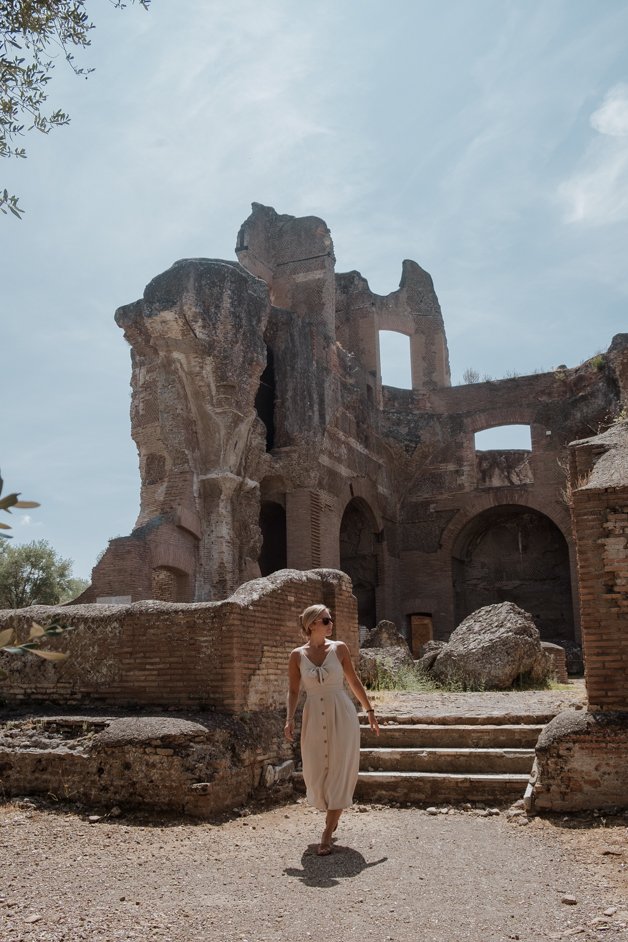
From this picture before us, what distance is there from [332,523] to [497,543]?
23.8 ft

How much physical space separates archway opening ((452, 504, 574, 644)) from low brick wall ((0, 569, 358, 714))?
17614 millimetres

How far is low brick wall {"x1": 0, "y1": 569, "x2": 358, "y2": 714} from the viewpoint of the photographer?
7.09 m

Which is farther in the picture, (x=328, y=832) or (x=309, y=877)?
(x=328, y=832)

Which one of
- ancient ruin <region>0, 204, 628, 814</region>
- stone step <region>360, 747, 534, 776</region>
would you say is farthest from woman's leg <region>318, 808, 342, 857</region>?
stone step <region>360, 747, 534, 776</region>

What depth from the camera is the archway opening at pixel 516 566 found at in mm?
24641

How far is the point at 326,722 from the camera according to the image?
538 centimetres

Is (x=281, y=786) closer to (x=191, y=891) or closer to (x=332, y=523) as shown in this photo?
(x=191, y=891)

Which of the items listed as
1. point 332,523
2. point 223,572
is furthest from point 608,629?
point 332,523

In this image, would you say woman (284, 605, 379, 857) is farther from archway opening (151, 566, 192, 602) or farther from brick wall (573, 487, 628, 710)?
archway opening (151, 566, 192, 602)

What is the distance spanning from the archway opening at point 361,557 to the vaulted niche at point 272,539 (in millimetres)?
2451

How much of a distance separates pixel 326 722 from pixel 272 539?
1669 centimetres

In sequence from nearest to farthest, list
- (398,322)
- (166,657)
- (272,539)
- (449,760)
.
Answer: (449,760) < (166,657) < (272,539) < (398,322)

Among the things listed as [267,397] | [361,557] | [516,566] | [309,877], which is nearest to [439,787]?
[309,877]

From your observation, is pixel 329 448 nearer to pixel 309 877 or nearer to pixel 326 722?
pixel 326 722
